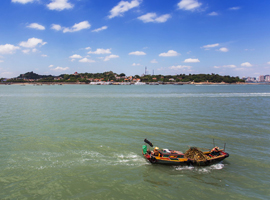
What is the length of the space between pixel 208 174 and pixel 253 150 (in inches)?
288

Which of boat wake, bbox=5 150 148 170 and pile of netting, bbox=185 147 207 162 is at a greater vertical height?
pile of netting, bbox=185 147 207 162

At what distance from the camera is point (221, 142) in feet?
65.5

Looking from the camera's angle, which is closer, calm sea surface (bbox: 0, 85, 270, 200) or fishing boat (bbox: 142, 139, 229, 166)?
calm sea surface (bbox: 0, 85, 270, 200)

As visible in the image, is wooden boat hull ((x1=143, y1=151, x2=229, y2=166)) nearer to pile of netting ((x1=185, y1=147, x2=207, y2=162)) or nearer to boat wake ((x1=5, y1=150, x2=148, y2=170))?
pile of netting ((x1=185, y1=147, x2=207, y2=162))

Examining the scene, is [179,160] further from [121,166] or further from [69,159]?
[69,159]

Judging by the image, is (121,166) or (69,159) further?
(69,159)

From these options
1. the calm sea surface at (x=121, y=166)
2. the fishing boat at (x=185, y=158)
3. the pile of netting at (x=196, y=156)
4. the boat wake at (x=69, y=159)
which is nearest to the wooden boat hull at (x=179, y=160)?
the fishing boat at (x=185, y=158)

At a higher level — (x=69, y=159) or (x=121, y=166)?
(x=69, y=159)

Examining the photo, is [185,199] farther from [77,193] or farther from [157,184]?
[77,193]

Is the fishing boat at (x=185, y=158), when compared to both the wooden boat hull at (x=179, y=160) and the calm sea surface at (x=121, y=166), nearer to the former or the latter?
the wooden boat hull at (x=179, y=160)

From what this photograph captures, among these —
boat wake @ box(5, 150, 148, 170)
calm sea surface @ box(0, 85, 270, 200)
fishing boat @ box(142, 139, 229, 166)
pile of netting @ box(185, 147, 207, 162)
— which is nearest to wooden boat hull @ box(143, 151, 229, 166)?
fishing boat @ box(142, 139, 229, 166)

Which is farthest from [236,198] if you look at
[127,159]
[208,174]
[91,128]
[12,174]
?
[91,128]

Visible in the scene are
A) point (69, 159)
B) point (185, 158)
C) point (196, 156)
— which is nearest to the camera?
point (196, 156)

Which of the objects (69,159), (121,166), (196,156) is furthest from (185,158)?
(69,159)
